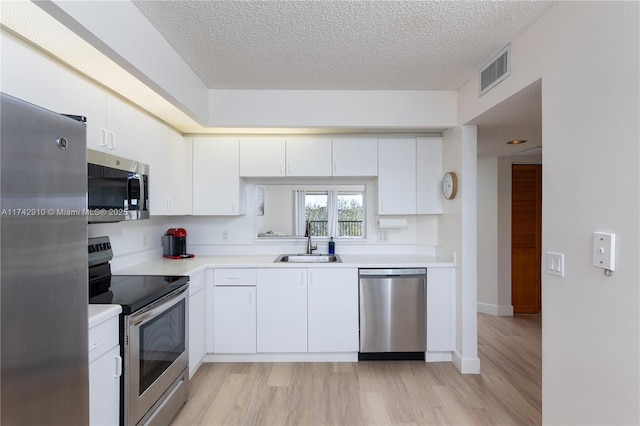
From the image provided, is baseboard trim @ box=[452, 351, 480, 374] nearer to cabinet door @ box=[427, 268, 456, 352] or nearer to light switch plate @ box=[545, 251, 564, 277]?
cabinet door @ box=[427, 268, 456, 352]

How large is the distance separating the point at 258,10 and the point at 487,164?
11.7 feet

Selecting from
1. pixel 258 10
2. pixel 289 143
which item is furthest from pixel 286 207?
pixel 258 10

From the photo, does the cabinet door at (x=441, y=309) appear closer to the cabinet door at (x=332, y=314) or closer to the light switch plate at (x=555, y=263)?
the cabinet door at (x=332, y=314)

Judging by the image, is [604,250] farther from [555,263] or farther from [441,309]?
[441,309]

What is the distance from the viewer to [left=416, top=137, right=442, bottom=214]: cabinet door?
3150mm

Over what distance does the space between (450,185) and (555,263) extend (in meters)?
1.38

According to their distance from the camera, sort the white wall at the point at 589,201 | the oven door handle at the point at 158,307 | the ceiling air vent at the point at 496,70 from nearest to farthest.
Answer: the white wall at the point at 589,201 < the oven door handle at the point at 158,307 < the ceiling air vent at the point at 496,70

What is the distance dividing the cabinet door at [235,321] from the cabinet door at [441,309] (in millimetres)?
1608

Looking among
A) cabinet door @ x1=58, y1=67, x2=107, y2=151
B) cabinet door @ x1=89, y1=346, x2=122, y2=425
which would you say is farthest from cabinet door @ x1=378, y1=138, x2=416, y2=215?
cabinet door @ x1=89, y1=346, x2=122, y2=425

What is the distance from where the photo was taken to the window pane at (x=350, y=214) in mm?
3486

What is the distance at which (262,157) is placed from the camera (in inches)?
123

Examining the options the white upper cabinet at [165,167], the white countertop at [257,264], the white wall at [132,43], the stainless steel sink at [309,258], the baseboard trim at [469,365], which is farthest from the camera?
the stainless steel sink at [309,258]

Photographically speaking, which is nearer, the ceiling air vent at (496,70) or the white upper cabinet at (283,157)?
the ceiling air vent at (496,70)

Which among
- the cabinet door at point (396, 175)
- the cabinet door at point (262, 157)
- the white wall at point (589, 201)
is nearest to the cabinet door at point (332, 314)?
the cabinet door at point (396, 175)
